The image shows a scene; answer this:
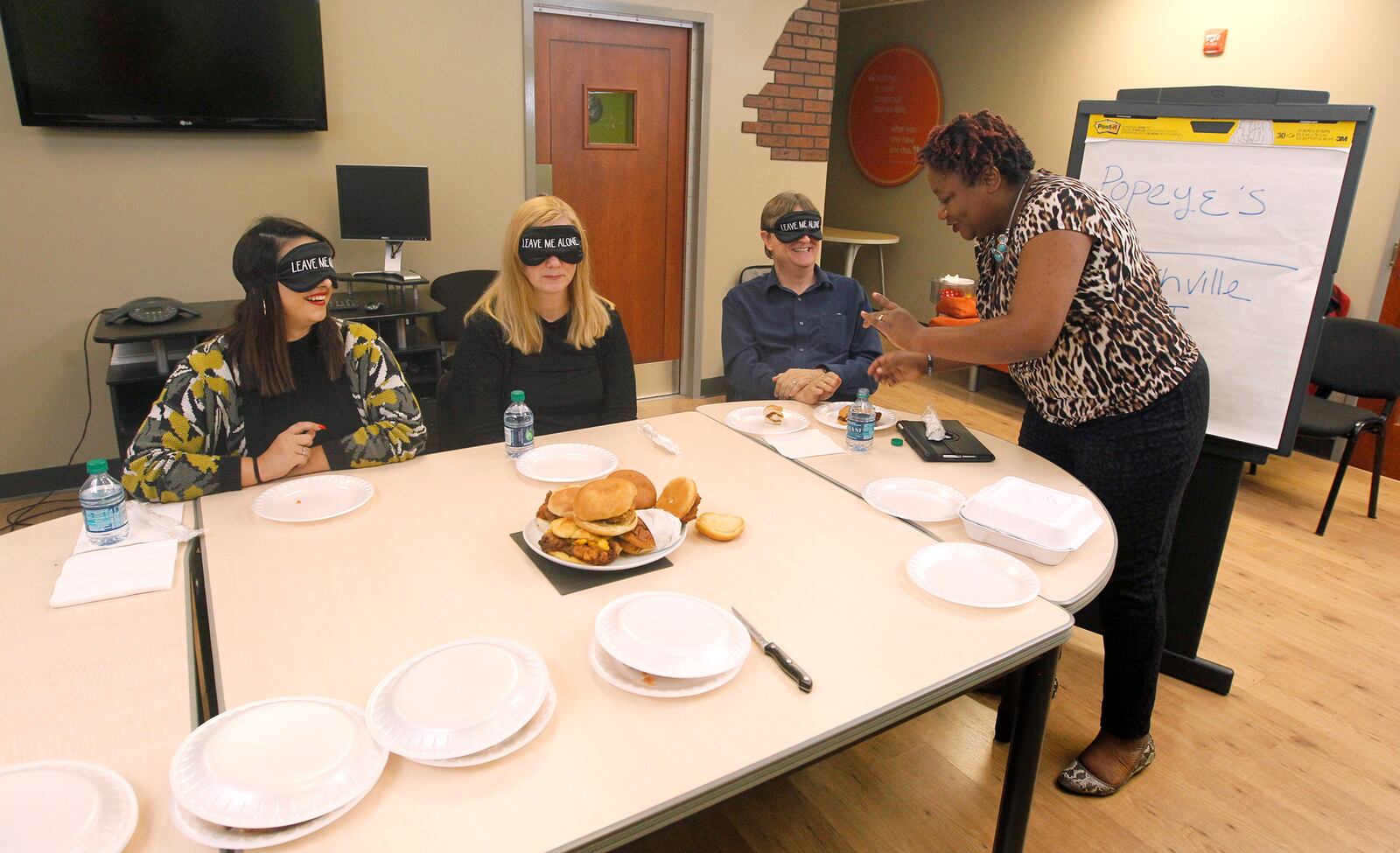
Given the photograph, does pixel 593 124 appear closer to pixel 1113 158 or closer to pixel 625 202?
pixel 625 202

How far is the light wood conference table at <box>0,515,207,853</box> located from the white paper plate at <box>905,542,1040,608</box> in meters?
1.15

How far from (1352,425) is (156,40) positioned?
509 centimetres

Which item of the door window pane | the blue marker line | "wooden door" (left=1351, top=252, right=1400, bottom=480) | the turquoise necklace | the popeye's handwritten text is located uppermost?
the door window pane

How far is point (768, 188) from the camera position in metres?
5.09

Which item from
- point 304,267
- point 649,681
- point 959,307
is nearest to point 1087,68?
point 959,307

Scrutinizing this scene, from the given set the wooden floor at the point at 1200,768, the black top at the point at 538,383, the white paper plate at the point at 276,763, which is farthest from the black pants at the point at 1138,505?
the white paper plate at the point at 276,763

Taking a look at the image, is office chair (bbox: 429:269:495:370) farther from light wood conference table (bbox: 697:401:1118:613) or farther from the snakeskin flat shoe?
the snakeskin flat shoe

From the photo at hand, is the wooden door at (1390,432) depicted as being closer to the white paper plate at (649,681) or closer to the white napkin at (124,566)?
the white paper plate at (649,681)

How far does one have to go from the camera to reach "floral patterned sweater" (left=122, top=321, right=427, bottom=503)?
5.78 ft

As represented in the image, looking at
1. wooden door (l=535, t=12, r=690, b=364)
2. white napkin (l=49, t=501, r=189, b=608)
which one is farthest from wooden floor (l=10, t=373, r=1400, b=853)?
wooden door (l=535, t=12, r=690, b=364)

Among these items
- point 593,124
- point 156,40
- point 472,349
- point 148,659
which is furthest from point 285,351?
point 593,124

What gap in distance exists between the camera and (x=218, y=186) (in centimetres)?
364

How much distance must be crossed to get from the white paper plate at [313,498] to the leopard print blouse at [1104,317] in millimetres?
1516

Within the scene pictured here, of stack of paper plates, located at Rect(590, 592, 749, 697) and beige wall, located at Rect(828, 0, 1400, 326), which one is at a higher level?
beige wall, located at Rect(828, 0, 1400, 326)
